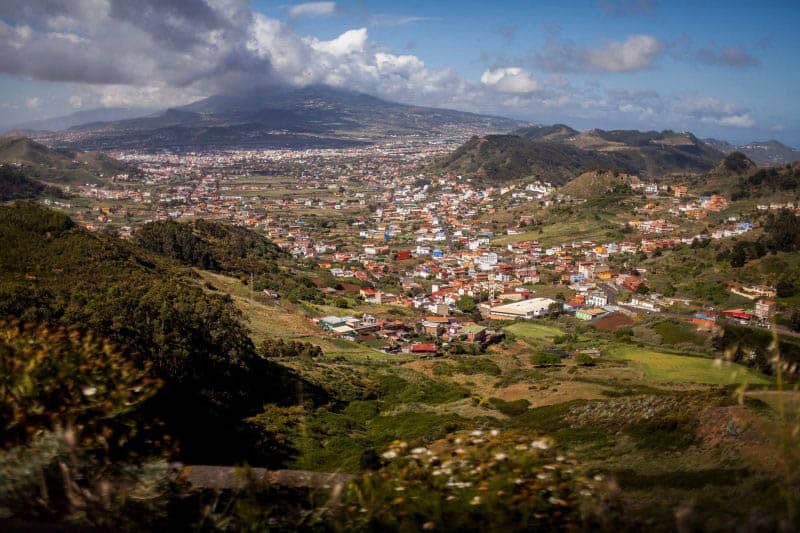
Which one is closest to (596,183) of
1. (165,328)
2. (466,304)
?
(466,304)

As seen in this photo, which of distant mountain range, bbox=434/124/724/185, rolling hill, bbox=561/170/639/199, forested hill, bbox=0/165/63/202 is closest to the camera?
forested hill, bbox=0/165/63/202

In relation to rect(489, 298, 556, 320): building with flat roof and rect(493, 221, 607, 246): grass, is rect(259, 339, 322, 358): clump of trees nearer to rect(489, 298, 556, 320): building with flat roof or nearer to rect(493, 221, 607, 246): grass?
rect(489, 298, 556, 320): building with flat roof

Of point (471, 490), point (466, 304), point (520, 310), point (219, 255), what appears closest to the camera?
point (471, 490)

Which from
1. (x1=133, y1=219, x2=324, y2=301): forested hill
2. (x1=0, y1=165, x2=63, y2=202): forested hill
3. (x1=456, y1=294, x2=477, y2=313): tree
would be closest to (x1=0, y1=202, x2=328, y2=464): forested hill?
(x1=133, y1=219, x2=324, y2=301): forested hill

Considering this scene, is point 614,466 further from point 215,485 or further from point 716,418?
point 215,485

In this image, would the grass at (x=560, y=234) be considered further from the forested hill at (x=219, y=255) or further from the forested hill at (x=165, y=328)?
the forested hill at (x=165, y=328)

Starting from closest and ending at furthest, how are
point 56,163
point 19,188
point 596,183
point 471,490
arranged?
point 471,490, point 19,188, point 596,183, point 56,163

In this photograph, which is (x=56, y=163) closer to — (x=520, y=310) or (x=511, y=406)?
(x=520, y=310)
